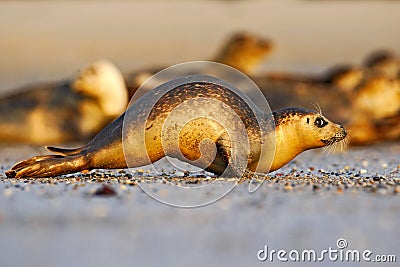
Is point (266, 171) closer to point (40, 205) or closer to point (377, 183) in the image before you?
point (377, 183)

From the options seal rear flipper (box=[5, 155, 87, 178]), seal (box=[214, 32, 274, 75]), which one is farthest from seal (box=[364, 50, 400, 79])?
seal rear flipper (box=[5, 155, 87, 178])

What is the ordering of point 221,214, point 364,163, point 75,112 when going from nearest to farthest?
point 221,214, point 364,163, point 75,112

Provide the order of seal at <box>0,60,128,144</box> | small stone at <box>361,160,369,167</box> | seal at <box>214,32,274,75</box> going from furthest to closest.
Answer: seal at <box>214,32,274,75</box>, seal at <box>0,60,128,144</box>, small stone at <box>361,160,369,167</box>

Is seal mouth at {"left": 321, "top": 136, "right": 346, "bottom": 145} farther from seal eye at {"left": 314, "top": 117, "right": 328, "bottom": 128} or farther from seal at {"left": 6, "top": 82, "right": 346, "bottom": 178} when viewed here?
seal eye at {"left": 314, "top": 117, "right": 328, "bottom": 128}

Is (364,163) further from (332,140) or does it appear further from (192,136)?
(192,136)

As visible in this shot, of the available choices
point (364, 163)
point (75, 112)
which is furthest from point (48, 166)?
point (75, 112)

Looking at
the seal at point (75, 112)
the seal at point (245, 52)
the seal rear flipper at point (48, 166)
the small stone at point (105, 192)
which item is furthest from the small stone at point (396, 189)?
the seal at point (245, 52)
